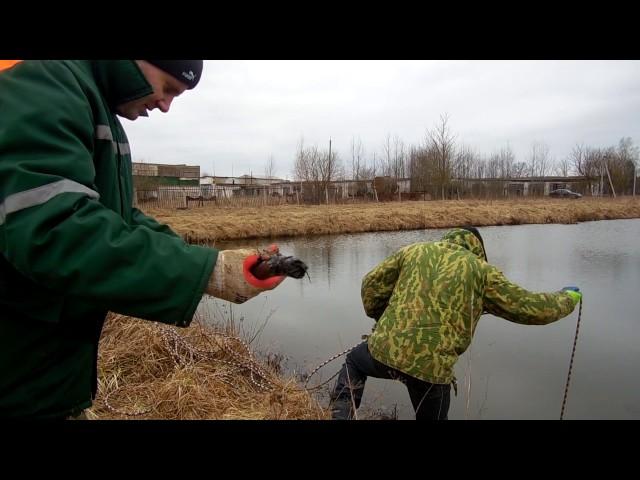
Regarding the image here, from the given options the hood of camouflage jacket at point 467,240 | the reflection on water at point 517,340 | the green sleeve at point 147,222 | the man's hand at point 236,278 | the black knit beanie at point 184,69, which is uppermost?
the black knit beanie at point 184,69

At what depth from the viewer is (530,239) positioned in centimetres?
1700

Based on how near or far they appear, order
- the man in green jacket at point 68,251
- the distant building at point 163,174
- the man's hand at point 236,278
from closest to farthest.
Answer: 1. the man in green jacket at point 68,251
2. the man's hand at point 236,278
3. the distant building at point 163,174

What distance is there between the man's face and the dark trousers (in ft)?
7.55

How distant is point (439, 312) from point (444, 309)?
0.04 meters

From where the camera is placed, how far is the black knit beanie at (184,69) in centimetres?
121

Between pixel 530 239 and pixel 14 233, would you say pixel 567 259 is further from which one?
pixel 14 233

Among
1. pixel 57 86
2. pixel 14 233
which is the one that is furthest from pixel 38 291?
pixel 57 86

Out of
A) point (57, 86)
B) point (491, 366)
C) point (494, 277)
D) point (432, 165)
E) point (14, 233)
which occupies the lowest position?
point (491, 366)

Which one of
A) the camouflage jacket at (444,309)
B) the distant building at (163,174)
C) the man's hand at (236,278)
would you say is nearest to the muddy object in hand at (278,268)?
the man's hand at (236,278)

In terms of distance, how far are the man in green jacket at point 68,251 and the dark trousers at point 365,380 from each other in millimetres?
2220

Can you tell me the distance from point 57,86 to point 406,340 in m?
2.46

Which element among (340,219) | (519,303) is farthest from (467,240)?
(340,219)

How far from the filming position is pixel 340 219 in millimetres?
19656

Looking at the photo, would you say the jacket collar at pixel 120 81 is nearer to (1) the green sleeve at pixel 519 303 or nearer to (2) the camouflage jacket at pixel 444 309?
(2) the camouflage jacket at pixel 444 309
